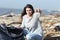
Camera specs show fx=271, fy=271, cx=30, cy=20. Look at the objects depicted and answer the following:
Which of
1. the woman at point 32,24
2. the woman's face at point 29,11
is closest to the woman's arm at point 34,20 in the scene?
the woman at point 32,24

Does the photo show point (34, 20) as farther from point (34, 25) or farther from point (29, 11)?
point (29, 11)

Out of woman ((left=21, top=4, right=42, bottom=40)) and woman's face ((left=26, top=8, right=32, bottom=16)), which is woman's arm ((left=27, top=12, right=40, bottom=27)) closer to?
woman ((left=21, top=4, right=42, bottom=40))

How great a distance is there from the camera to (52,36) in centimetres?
739

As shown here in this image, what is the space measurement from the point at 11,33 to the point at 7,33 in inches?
4.0

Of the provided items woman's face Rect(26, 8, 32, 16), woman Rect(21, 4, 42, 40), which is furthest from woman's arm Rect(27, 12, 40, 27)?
woman's face Rect(26, 8, 32, 16)

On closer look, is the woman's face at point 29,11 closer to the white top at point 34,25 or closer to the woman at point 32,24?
the woman at point 32,24

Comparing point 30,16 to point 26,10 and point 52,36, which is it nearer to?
point 26,10

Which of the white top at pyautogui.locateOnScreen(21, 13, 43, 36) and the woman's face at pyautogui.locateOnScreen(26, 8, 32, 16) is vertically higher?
the woman's face at pyautogui.locateOnScreen(26, 8, 32, 16)

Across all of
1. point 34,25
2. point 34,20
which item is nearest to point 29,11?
point 34,20

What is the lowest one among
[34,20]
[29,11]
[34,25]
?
[34,25]

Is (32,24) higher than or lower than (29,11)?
lower

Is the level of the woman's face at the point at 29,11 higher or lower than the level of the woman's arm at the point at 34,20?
higher

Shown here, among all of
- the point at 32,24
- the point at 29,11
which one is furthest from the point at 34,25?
the point at 29,11

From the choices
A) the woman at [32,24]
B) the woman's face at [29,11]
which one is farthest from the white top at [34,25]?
the woman's face at [29,11]
